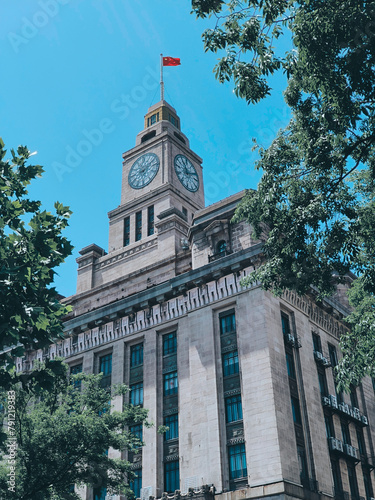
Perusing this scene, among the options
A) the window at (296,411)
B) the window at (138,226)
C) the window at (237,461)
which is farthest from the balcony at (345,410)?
the window at (138,226)

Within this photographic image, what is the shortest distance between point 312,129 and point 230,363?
742 inches

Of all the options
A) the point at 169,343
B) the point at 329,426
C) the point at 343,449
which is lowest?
the point at 343,449

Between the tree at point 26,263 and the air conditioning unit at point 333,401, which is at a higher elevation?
the air conditioning unit at point 333,401

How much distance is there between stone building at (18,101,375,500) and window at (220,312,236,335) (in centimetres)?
7

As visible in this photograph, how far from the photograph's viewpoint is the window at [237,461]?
31.0 meters

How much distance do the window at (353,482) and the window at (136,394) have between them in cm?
1357

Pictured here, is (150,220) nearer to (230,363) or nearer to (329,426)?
(230,363)

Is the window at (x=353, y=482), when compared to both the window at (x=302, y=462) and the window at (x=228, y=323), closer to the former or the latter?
the window at (x=302, y=462)

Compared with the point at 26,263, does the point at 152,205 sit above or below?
above

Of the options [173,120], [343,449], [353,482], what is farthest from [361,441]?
[173,120]

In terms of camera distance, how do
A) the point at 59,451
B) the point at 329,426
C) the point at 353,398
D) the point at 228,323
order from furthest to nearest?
the point at 353,398 < the point at 329,426 < the point at 228,323 < the point at 59,451

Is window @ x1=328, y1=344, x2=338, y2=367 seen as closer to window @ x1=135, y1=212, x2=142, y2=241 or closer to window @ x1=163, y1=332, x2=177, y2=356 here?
window @ x1=163, y1=332, x2=177, y2=356

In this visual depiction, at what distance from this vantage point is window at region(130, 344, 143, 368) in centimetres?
3909

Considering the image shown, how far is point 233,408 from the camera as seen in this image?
3300 cm
